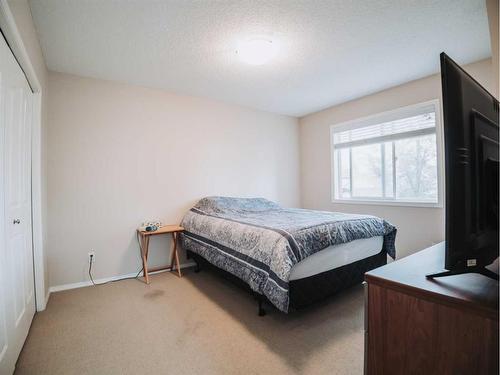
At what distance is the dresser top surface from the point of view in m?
0.72

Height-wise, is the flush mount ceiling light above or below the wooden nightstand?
above

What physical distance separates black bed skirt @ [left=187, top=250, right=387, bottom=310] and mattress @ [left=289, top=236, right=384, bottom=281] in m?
0.04

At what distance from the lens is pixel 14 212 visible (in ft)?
5.51

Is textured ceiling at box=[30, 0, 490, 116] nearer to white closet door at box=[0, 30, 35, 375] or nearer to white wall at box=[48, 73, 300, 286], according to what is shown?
white wall at box=[48, 73, 300, 286]

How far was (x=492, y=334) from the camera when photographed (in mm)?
670

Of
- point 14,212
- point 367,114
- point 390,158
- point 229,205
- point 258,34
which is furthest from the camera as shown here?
point 367,114

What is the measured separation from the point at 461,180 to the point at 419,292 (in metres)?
0.37

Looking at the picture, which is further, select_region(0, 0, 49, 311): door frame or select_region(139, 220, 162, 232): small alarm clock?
select_region(139, 220, 162, 232): small alarm clock

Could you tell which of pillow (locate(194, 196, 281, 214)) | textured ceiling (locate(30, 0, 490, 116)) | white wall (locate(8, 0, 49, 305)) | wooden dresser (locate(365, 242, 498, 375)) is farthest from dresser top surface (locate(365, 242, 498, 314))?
pillow (locate(194, 196, 281, 214))

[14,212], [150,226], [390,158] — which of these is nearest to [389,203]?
[390,158]

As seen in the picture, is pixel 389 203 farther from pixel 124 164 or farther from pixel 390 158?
pixel 124 164

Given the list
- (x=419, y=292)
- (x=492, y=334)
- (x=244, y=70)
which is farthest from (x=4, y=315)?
(x=244, y=70)

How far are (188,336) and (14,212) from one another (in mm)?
1485

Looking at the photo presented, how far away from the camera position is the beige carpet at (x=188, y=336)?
1.56m
